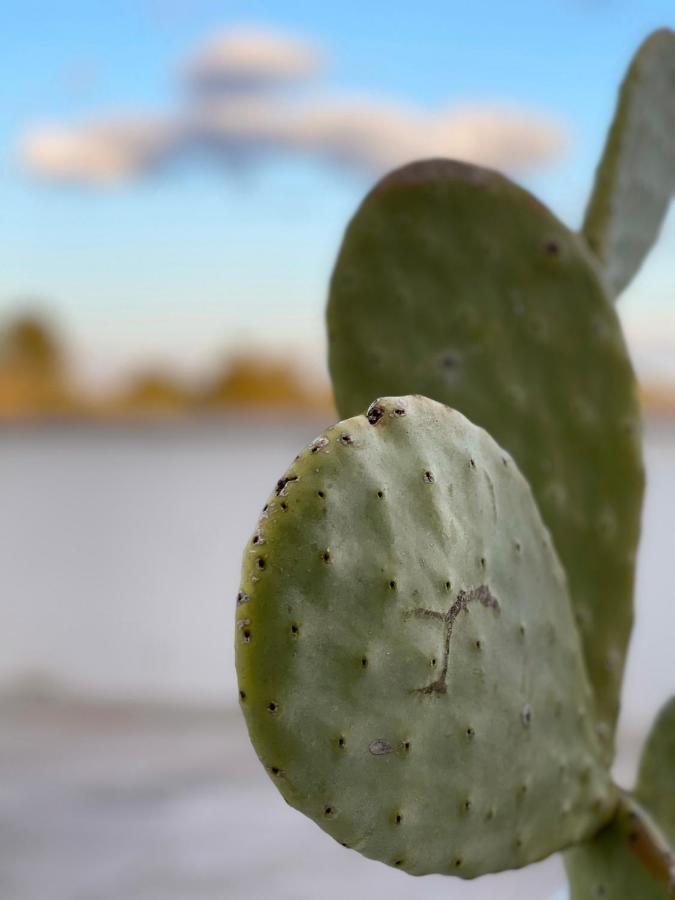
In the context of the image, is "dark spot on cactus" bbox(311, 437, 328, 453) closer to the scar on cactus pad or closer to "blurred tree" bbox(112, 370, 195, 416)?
the scar on cactus pad

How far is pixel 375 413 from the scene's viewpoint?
35cm

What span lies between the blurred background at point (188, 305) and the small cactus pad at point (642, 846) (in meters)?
3.12

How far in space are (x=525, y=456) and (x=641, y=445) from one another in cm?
6

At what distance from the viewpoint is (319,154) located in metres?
5.44

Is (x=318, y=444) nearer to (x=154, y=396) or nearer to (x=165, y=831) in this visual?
(x=165, y=831)

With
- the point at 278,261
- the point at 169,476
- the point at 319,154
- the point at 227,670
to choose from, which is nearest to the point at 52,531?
the point at 169,476

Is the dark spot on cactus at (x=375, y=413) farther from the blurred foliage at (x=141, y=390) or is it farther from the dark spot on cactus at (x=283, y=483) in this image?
the blurred foliage at (x=141, y=390)

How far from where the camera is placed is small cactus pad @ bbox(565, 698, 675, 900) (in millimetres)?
544

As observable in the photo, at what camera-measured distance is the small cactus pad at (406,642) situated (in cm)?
31

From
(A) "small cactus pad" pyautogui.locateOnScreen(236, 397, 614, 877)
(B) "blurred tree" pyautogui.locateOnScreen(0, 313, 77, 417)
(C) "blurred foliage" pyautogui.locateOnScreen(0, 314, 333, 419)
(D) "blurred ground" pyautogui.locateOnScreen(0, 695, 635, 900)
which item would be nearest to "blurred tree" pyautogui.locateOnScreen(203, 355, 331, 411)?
(C) "blurred foliage" pyautogui.locateOnScreen(0, 314, 333, 419)

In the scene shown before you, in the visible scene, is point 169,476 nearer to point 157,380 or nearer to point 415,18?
point 157,380

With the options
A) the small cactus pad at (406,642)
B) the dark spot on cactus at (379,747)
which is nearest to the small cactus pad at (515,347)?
the small cactus pad at (406,642)

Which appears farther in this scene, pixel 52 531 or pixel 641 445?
pixel 52 531

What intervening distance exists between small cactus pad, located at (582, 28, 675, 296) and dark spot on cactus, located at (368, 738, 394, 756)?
11.6 inches
